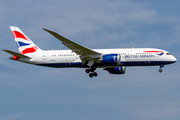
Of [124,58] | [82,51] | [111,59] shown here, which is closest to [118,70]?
[124,58]

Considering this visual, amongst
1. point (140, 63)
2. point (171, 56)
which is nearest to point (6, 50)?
point (140, 63)

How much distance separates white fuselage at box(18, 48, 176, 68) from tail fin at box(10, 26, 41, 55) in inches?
111

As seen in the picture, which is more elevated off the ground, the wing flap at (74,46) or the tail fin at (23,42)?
the tail fin at (23,42)

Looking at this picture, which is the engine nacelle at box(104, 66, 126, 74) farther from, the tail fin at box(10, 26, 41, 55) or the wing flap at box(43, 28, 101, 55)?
the tail fin at box(10, 26, 41, 55)

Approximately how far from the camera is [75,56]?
154 ft

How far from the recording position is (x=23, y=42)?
169ft

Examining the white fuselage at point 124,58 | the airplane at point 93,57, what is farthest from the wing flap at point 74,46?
the white fuselage at point 124,58

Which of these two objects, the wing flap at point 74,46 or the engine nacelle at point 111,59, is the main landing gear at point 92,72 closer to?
the wing flap at point 74,46

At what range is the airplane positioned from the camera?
145 ft

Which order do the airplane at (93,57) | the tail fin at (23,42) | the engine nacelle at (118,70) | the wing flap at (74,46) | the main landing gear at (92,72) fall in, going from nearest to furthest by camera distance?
the wing flap at (74,46) < the airplane at (93,57) < the main landing gear at (92,72) < the tail fin at (23,42) < the engine nacelle at (118,70)

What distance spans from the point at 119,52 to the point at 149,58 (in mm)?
4266

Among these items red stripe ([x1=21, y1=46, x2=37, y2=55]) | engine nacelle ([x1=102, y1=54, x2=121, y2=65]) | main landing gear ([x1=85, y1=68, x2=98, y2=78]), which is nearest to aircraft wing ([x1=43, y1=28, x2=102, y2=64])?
engine nacelle ([x1=102, y1=54, x2=121, y2=65])

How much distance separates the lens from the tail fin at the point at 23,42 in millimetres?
50578

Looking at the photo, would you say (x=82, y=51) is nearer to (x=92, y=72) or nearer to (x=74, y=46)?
(x=74, y=46)
